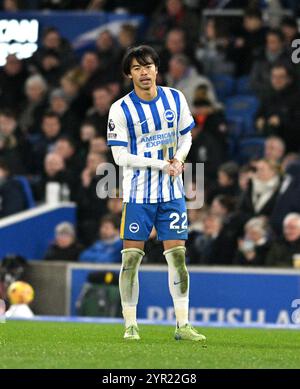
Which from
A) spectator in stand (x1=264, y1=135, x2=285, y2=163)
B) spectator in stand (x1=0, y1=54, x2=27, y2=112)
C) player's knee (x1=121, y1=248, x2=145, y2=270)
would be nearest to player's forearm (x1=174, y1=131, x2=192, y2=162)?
player's knee (x1=121, y1=248, x2=145, y2=270)

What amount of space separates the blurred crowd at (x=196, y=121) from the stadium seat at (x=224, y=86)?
0.7 inches

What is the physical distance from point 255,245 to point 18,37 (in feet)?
20.4

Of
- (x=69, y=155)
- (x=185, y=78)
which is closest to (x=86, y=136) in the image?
(x=69, y=155)

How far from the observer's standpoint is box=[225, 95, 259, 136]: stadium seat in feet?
55.7

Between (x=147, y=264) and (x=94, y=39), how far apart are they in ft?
18.2

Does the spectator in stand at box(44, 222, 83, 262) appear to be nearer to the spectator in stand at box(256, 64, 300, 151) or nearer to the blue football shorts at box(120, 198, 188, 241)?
the spectator in stand at box(256, 64, 300, 151)

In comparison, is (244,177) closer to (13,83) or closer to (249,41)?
(249,41)

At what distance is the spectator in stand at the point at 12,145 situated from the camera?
17109 millimetres

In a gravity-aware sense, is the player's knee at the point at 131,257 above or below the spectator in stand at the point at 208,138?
below

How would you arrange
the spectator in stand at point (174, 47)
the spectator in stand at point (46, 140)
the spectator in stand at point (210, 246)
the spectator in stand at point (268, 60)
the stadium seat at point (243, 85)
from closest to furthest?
1. the spectator in stand at point (210, 246)
2. the spectator in stand at point (268, 60)
3. the spectator in stand at point (174, 47)
4. the spectator in stand at point (46, 140)
5. the stadium seat at point (243, 85)

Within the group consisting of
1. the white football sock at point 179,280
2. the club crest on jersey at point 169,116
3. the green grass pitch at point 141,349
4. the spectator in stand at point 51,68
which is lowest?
the green grass pitch at point 141,349

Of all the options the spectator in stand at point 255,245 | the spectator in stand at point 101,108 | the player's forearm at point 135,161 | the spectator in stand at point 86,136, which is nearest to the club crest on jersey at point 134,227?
the player's forearm at point 135,161

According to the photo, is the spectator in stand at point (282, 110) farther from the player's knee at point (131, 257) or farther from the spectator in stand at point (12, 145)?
the player's knee at point (131, 257)

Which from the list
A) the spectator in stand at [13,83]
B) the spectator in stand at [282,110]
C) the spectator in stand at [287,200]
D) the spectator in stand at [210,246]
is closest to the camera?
the spectator in stand at [287,200]
